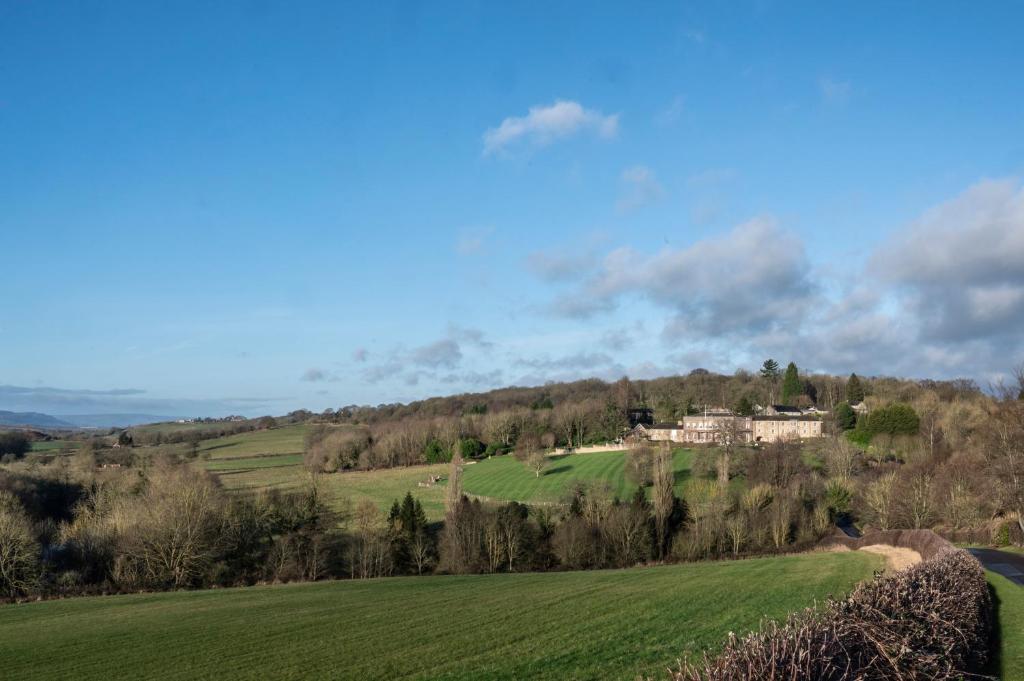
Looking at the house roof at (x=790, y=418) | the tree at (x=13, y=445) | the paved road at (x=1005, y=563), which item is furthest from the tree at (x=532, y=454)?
the tree at (x=13, y=445)

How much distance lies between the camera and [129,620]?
2969cm

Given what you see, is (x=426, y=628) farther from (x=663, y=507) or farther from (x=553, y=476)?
(x=553, y=476)

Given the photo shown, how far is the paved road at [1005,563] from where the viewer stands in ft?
96.3

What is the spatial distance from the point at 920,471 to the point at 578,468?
1724 inches

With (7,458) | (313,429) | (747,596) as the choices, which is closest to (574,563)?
(747,596)

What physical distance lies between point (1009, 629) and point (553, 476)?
77.0 meters

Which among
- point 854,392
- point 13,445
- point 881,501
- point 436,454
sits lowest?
point 881,501

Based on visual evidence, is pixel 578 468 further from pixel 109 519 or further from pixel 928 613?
pixel 928 613

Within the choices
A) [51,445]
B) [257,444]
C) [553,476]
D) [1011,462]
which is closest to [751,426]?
[553,476]

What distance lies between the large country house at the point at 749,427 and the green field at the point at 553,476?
16459mm

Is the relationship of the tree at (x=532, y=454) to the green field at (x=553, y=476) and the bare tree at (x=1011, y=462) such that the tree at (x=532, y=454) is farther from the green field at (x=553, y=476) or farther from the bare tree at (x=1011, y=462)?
the bare tree at (x=1011, y=462)

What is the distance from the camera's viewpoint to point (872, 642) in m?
9.21

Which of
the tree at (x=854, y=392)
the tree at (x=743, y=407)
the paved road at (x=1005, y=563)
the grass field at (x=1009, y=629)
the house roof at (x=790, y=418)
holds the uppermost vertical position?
the tree at (x=854, y=392)

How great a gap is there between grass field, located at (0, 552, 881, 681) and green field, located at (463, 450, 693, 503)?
39.3m
